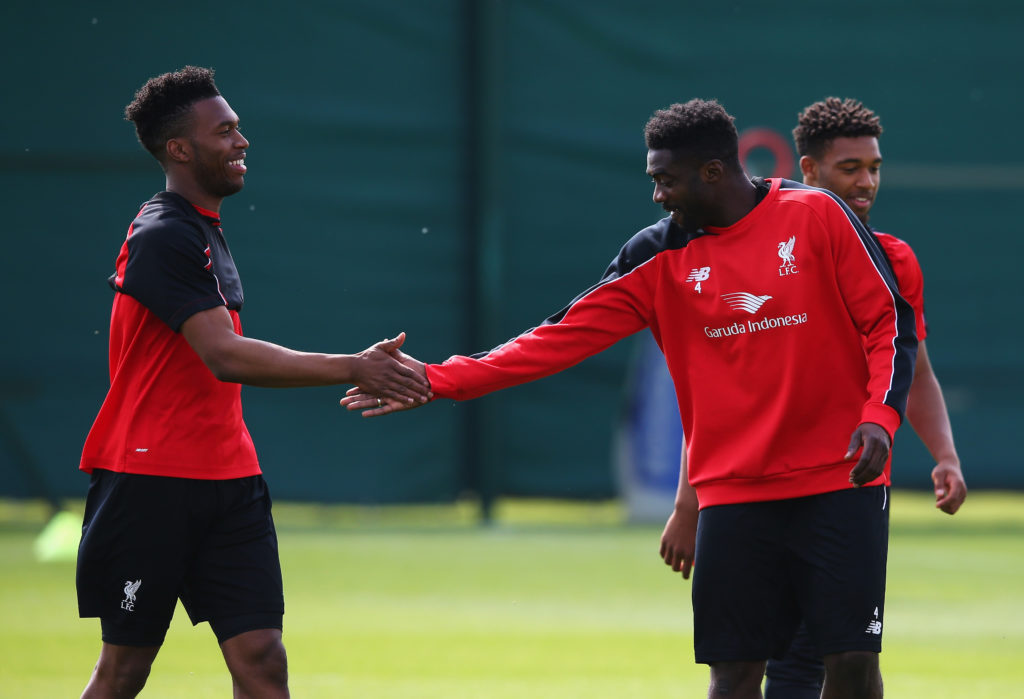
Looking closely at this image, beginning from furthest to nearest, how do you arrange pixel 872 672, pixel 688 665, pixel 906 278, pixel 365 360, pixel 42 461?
pixel 42 461, pixel 688 665, pixel 906 278, pixel 365 360, pixel 872 672

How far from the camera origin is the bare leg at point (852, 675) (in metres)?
4.36

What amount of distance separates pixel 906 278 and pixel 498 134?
7750 millimetres

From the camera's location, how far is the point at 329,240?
41.2 feet

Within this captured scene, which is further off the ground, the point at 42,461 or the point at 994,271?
the point at 994,271

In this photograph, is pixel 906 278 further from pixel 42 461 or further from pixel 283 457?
pixel 42 461

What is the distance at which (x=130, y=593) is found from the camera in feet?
14.6

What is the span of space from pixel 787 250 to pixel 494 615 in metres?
4.24

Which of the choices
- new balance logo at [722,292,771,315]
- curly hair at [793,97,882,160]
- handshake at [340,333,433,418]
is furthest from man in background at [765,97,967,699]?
handshake at [340,333,433,418]

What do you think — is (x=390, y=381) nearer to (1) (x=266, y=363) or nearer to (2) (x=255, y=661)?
(1) (x=266, y=363)

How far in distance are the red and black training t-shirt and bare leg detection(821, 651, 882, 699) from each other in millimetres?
1800

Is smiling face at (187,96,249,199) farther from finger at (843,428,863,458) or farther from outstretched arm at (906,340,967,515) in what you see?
outstretched arm at (906,340,967,515)

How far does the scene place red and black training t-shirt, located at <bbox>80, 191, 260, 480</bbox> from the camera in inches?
175

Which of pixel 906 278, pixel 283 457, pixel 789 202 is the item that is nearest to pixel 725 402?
pixel 789 202

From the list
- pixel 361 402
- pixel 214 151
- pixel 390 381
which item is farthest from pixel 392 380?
pixel 214 151
